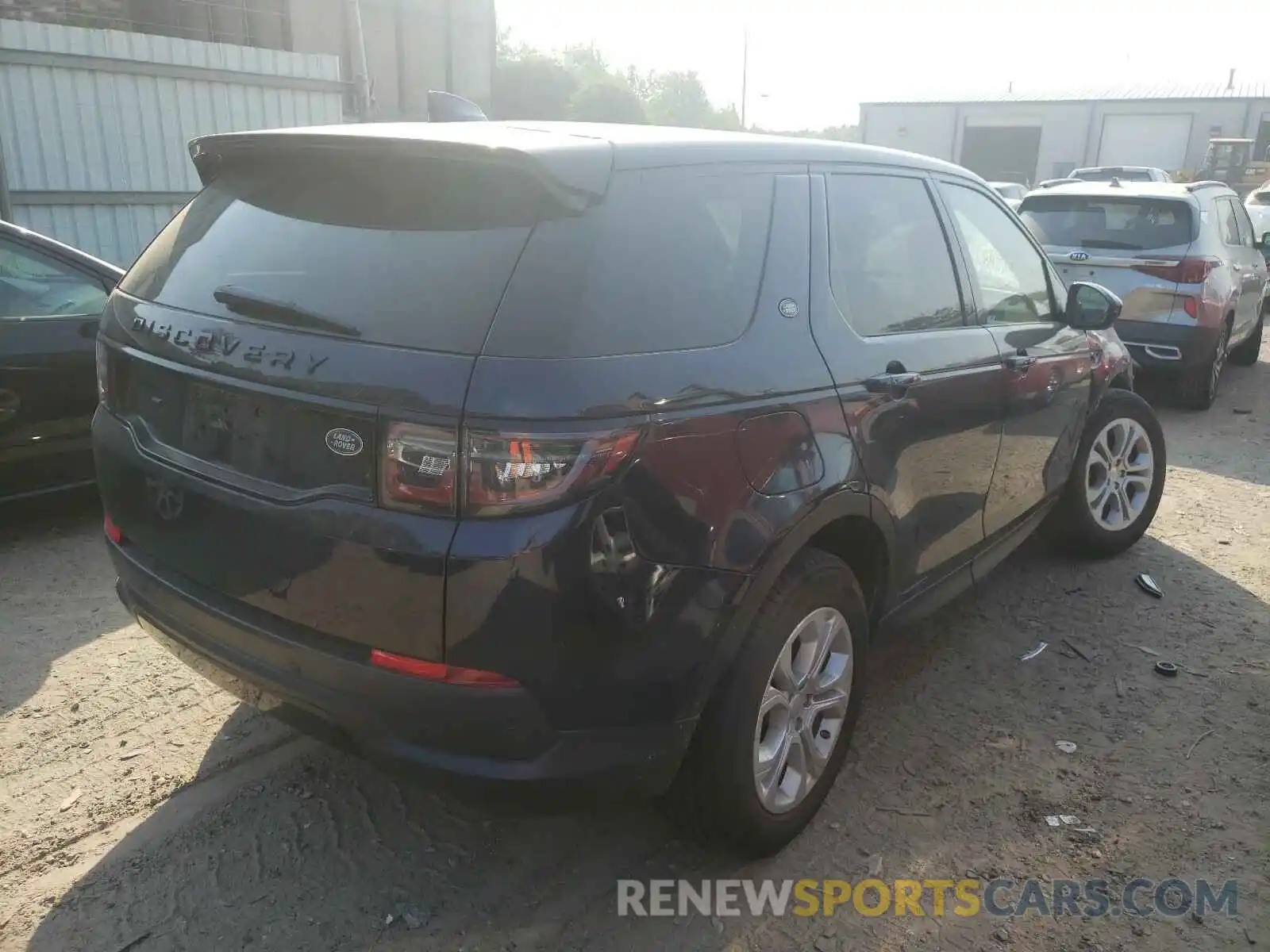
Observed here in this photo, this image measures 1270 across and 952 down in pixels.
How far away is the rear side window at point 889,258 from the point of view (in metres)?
2.74

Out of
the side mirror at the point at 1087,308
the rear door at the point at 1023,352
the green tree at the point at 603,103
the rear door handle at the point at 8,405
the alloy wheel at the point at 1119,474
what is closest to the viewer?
the rear door at the point at 1023,352

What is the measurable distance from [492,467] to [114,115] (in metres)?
9.76

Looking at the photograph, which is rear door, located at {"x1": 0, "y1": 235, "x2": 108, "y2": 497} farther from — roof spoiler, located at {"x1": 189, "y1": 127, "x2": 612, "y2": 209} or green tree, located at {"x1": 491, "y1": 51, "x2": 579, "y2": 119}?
green tree, located at {"x1": 491, "y1": 51, "x2": 579, "y2": 119}

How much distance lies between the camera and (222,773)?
117 inches

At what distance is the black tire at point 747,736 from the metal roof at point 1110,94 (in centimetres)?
4505

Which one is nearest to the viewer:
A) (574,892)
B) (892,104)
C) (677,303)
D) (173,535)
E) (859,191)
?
(677,303)

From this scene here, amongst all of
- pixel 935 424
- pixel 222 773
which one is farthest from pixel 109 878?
pixel 935 424

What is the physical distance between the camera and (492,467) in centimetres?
190

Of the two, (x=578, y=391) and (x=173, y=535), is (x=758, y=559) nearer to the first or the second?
(x=578, y=391)

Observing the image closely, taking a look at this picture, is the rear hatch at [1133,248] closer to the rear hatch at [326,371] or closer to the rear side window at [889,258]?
the rear side window at [889,258]

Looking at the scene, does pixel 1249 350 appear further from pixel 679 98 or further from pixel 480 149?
pixel 679 98

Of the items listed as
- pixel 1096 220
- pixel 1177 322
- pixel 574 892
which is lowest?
pixel 574 892

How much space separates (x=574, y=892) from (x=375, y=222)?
1.72 meters

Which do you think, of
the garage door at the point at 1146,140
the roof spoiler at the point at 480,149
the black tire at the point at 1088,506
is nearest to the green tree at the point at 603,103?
the garage door at the point at 1146,140
